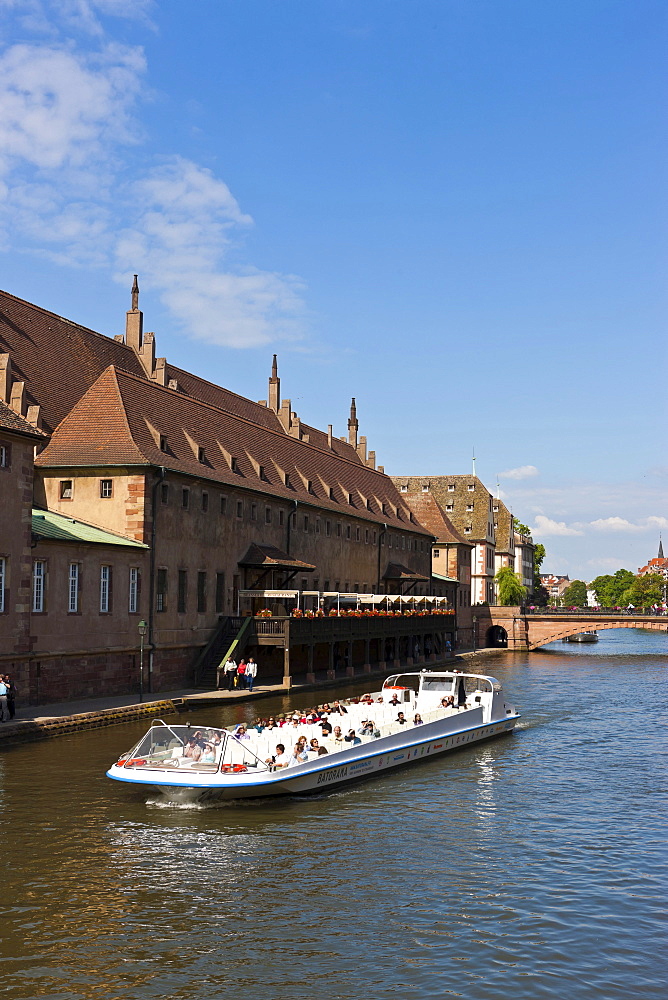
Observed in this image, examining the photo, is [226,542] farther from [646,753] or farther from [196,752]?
[196,752]

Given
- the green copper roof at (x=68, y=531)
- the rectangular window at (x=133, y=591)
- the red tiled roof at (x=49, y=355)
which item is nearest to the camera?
the green copper roof at (x=68, y=531)

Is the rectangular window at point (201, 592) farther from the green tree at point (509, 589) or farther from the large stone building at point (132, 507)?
the green tree at point (509, 589)

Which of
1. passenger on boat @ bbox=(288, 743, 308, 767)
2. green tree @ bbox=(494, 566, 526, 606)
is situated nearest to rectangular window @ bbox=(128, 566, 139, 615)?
passenger on boat @ bbox=(288, 743, 308, 767)

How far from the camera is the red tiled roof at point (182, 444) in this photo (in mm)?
47844

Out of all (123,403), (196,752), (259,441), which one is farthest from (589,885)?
(259,441)

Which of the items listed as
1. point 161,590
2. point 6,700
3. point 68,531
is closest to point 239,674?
point 161,590

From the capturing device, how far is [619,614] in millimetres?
105812

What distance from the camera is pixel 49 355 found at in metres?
53.0

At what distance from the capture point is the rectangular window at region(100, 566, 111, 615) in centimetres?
4219

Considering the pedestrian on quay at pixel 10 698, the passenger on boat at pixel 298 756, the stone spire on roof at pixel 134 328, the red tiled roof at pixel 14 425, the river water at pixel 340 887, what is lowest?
the river water at pixel 340 887

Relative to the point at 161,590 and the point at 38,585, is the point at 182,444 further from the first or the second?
the point at 38,585

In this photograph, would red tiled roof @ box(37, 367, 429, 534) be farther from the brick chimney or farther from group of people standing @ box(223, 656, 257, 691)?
the brick chimney

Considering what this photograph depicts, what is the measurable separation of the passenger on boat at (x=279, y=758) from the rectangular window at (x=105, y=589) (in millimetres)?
17157

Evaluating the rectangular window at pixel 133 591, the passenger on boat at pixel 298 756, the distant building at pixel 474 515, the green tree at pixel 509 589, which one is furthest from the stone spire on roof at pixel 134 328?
the green tree at pixel 509 589
